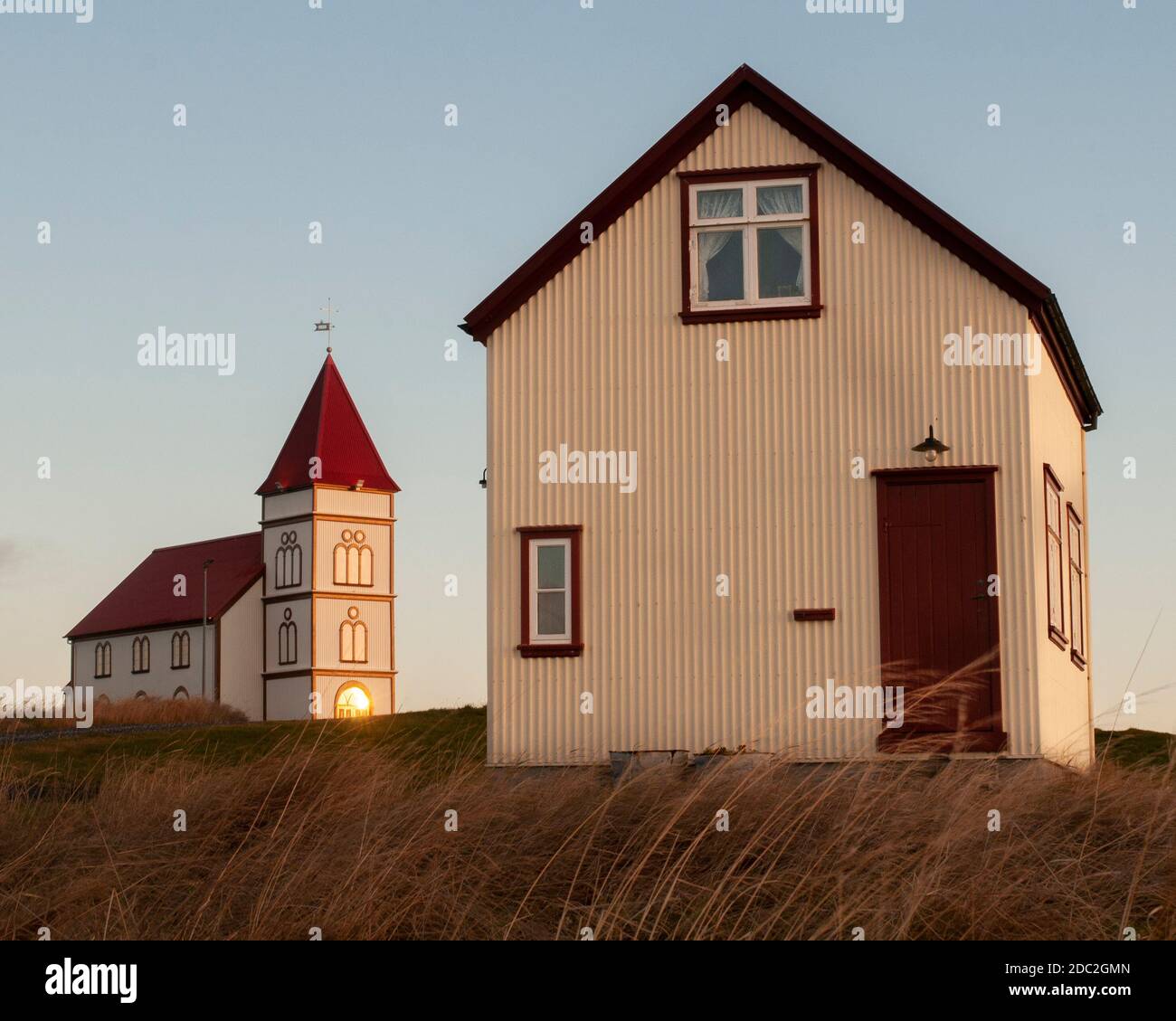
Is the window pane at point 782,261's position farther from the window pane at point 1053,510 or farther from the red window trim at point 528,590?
the window pane at point 1053,510

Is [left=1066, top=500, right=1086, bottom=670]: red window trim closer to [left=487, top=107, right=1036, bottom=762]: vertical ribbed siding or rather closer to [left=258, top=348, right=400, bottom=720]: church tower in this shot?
[left=487, top=107, right=1036, bottom=762]: vertical ribbed siding

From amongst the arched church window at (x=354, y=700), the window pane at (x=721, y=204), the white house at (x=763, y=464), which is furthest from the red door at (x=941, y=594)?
the arched church window at (x=354, y=700)

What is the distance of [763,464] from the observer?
18.2 meters

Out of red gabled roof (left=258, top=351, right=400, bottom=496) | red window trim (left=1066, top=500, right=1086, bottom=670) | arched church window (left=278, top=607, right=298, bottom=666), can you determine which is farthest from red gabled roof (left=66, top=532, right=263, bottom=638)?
red window trim (left=1066, top=500, right=1086, bottom=670)

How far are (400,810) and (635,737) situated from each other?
801cm

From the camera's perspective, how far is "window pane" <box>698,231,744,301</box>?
1859cm

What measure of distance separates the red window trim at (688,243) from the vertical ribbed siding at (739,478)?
10 centimetres

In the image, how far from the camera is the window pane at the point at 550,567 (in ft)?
60.9

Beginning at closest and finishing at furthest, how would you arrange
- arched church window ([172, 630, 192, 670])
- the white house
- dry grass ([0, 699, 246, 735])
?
the white house
dry grass ([0, 699, 246, 735])
arched church window ([172, 630, 192, 670])

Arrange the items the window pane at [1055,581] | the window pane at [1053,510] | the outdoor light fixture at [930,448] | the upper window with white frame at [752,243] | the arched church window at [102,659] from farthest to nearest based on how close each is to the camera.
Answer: the arched church window at [102,659] → the window pane at [1053,510] → the window pane at [1055,581] → the upper window with white frame at [752,243] → the outdoor light fixture at [930,448]

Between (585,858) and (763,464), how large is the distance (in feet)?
28.7

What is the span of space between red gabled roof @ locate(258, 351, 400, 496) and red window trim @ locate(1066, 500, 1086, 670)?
58.7 metres

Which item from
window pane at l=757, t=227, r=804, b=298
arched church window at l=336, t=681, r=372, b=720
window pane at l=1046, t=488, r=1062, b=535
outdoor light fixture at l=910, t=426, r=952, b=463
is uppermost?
window pane at l=757, t=227, r=804, b=298

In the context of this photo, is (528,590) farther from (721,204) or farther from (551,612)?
(721,204)
